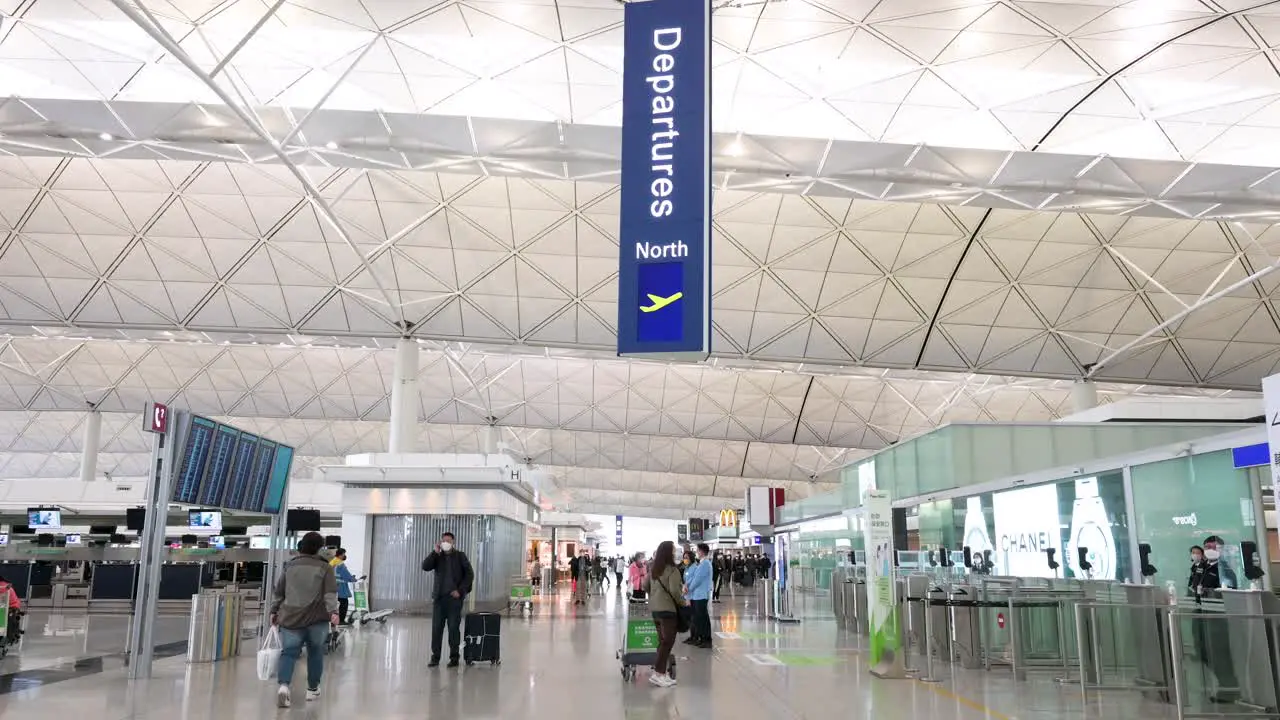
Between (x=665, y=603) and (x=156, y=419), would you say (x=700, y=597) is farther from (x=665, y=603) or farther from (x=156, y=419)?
(x=156, y=419)

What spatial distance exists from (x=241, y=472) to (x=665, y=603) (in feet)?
26.9

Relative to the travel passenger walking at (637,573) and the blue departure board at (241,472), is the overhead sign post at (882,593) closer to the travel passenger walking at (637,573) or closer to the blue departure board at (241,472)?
the blue departure board at (241,472)

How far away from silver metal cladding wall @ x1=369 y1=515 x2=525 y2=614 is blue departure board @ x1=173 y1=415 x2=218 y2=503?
1286 centimetres

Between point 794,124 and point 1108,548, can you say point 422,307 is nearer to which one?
point 794,124

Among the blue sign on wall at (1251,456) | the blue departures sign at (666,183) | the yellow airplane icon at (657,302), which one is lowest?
the blue sign on wall at (1251,456)

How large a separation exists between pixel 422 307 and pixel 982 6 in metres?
21.3

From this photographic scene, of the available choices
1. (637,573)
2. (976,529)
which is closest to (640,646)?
(976,529)

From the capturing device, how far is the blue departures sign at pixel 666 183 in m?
11.3

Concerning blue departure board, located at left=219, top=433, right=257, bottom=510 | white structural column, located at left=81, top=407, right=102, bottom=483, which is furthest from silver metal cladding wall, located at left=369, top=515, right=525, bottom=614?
white structural column, located at left=81, top=407, right=102, bottom=483

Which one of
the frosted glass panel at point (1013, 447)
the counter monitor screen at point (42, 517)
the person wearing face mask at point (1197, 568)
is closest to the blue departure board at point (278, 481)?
the frosted glass panel at point (1013, 447)

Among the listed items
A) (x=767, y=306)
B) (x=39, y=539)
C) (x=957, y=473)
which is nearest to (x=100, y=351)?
(x=39, y=539)

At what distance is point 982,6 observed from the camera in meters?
19.7

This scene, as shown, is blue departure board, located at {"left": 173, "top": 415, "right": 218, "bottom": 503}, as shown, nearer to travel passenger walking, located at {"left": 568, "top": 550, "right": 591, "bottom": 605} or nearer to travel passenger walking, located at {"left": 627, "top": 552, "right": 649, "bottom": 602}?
travel passenger walking, located at {"left": 627, "top": 552, "right": 649, "bottom": 602}

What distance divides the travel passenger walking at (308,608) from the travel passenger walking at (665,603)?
3.98 meters
